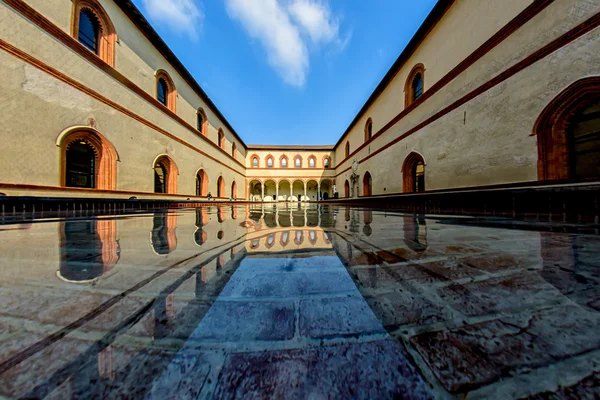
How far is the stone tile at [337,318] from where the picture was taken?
0.64 m

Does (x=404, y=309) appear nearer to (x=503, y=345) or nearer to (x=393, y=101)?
(x=503, y=345)

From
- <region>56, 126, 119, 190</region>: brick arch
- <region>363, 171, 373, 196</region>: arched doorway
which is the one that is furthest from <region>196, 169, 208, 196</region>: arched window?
<region>363, 171, 373, 196</region>: arched doorway

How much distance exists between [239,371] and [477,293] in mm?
968

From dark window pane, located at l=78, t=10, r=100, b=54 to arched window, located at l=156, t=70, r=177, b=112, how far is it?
268 centimetres

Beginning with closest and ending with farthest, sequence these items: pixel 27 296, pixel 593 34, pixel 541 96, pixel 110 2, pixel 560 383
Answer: pixel 560 383
pixel 27 296
pixel 593 34
pixel 541 96
pixel 110 2

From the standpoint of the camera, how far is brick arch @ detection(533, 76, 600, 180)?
4.09 m

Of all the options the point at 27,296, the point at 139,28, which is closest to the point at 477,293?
the point at 27,296

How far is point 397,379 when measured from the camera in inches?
18.7

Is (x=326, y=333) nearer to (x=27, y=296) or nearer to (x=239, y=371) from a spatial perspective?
(x=239, y=371)

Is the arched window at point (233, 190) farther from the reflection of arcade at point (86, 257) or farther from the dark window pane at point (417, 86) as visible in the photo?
the reflection of arcade at point (86, 257)

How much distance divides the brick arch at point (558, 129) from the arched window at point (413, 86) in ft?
17.3

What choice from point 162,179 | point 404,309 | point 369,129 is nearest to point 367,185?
point 369,129

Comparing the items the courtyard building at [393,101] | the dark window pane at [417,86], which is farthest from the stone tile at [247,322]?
the dark window pane at [417,86]

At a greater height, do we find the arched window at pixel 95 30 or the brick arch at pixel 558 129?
the arched window at pixel 95 30
